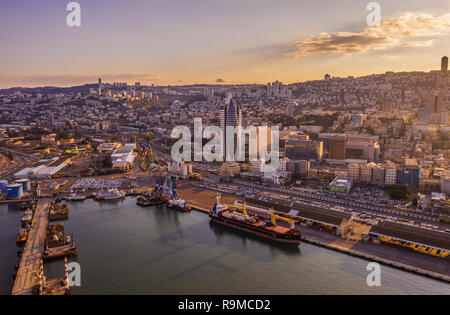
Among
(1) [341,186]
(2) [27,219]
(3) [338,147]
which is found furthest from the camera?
(3) [338,147]

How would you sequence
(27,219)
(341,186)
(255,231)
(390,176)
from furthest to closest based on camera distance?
→ 1. (390,176)
2. (341,186)
3. (27,219)
4. (255,231)

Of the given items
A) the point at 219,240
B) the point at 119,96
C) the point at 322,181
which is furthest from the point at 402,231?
the point at 119,96

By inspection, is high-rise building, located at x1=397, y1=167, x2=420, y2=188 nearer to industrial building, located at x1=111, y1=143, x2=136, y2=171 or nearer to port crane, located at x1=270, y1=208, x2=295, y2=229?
port crane, located at x1=270, y1=208, x2=295, y2=229

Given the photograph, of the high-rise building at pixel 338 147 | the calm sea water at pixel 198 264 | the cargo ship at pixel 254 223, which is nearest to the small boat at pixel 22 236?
the calm sea water at pixel 198 264

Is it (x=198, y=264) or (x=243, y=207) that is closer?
(x=198, y=264)

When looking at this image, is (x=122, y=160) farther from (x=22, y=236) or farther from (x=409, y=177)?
(x=409, y=177)

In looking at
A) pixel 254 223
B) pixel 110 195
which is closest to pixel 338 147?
pixel 254 223

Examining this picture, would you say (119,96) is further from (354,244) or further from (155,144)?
(354,244)
